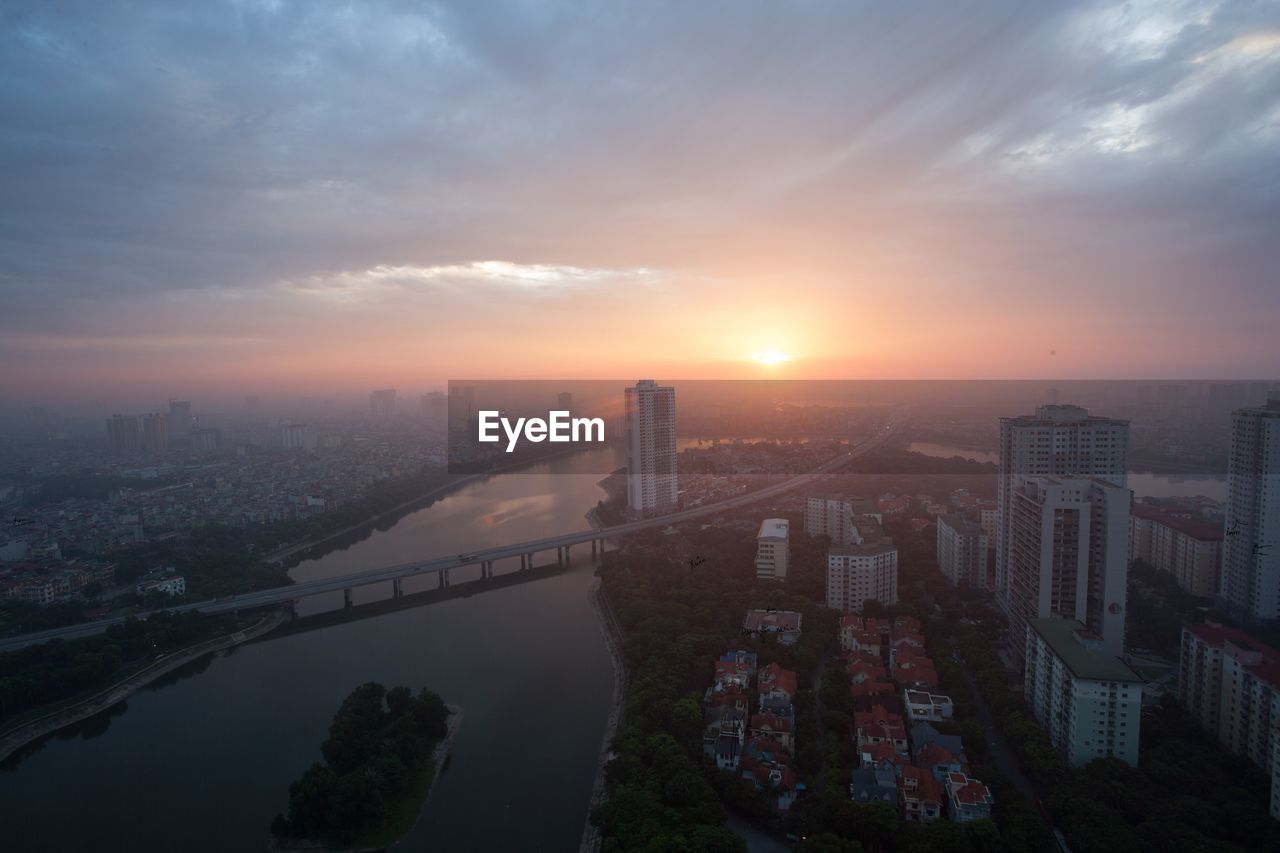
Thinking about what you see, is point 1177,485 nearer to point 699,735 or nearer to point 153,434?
point 699,735

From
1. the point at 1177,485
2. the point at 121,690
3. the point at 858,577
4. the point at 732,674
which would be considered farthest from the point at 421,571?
the point at 1177,485

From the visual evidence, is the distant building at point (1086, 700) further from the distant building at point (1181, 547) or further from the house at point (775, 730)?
the distant building at point (1181, 547)

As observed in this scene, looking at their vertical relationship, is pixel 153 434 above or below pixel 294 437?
above

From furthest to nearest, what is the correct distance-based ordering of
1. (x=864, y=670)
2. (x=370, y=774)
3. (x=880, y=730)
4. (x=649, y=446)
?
(x=649, y=446)
(x=864, y=670)
(x=880, y=730)
(x=370, y=774)

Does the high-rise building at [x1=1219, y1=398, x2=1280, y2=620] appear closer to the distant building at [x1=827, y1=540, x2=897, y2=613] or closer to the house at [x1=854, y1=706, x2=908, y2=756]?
the distant building at [x1=827, y1=540, x2=897, y2=613]

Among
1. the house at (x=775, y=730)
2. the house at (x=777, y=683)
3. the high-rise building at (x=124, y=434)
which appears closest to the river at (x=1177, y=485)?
the house at (x=777, y=683)

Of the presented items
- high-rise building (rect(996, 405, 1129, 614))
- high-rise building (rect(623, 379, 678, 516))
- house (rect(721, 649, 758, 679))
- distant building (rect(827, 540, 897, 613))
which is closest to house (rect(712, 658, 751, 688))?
house (rect(721, 649, 758, 679))

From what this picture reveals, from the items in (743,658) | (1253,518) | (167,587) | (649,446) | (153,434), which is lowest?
(167,587)
